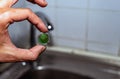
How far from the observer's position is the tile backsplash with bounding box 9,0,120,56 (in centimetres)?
80

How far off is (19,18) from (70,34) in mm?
580

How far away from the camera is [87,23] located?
84 cm

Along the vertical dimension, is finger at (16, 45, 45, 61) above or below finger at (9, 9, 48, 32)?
below

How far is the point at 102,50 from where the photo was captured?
0.87m

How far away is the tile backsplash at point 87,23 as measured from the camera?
0.80 meters

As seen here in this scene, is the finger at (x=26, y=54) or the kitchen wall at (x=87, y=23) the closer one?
the finger at (x=26, y=54)

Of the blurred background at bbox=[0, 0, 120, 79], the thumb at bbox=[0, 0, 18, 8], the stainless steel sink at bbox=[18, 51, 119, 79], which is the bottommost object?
the stainless steel sink at bbox=[18, 51, 119, 79]

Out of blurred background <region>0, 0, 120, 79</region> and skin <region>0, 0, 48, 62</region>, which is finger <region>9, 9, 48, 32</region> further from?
Answer: blurred background <region>0, 0, 120, 79</region>

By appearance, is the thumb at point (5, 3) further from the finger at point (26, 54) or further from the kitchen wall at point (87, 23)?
the kitchen wall at point (87, 23)

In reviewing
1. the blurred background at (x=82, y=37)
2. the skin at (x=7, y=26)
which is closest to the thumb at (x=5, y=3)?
the skin at (x=7, y=26)

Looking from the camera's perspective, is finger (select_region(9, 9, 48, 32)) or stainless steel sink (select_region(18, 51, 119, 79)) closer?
finger (select_region(9, 9, 48, 32))

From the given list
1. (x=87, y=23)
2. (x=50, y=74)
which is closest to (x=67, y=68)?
(x=50, y=74)

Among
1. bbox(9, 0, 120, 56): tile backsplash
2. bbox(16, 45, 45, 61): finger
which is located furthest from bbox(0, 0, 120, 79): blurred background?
bbox(16, 45, 45, 61): finger

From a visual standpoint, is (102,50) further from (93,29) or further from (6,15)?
(6,15)
